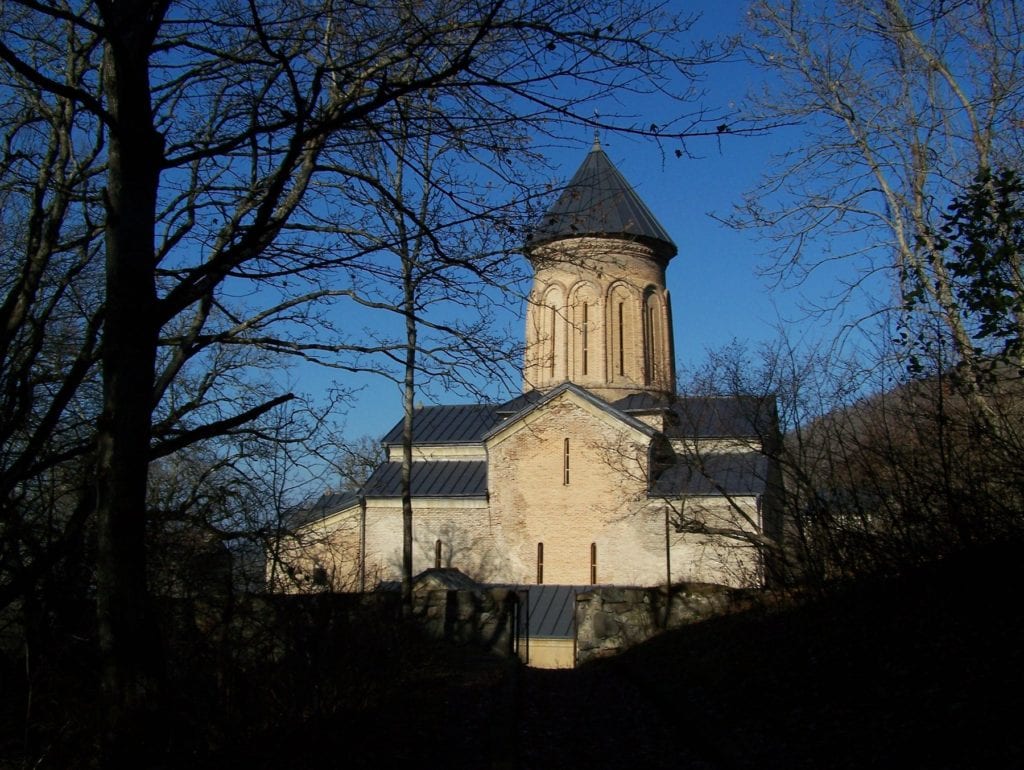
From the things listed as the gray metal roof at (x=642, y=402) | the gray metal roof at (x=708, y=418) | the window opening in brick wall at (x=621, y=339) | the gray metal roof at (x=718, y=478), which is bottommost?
the gray metal roof at (x=718, y=478)

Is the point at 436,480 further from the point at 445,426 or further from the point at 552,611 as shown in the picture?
the point at 552,611

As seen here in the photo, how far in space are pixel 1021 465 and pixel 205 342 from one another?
16.9 feet

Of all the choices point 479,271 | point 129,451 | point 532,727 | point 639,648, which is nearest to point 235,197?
point 479,271

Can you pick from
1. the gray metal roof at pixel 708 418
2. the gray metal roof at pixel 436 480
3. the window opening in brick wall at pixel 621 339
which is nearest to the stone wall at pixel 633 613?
the gray metal roof at pixel 708 418

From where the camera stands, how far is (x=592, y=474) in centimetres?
2409

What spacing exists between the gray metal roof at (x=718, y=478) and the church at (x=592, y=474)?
43mm

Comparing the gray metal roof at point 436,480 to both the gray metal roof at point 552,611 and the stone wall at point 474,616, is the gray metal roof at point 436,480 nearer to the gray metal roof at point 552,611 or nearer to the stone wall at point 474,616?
the gray metal roof at point 552,611

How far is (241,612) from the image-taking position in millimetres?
5230

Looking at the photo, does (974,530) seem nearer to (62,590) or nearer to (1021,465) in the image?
(1021,465)

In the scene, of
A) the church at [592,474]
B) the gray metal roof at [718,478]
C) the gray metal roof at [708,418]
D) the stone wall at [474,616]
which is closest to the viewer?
the stone wall at [474,616]

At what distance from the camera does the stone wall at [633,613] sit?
41.2 ft

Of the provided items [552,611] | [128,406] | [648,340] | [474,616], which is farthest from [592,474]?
[128,406]

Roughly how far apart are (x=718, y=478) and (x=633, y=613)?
430 inches

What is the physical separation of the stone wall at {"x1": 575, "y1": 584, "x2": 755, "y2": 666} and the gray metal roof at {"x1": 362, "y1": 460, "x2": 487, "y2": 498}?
461 inches
